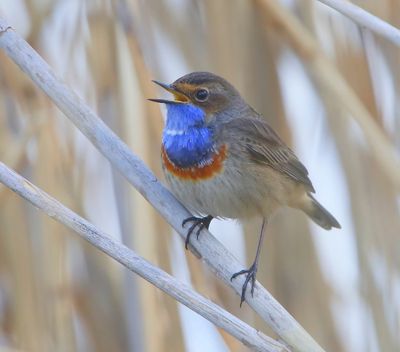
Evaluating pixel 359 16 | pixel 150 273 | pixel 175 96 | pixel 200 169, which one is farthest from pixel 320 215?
pixel 150 273

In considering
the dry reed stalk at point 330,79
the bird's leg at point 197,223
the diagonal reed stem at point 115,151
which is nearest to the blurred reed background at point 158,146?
the dry reed stalk at point 330,79

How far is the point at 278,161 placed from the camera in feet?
10.5

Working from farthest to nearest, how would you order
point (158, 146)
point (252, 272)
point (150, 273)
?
point (158, 146) → point (252, 272) → point (150, 273)

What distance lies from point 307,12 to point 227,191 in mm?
700

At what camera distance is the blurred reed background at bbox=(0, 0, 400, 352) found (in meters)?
2.94

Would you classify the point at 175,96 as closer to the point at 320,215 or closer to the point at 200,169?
the point at 200,169

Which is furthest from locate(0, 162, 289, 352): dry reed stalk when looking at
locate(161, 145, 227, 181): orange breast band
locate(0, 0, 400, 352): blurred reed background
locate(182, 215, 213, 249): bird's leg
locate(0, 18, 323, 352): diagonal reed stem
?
locate(161, 145, 227, 181): orange breast band

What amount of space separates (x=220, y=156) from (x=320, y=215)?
61 centimetres

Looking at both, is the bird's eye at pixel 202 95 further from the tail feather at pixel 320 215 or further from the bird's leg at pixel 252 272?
the tail feather at pixel 320 215

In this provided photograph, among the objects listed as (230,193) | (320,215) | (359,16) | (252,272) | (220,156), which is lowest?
(320,215)

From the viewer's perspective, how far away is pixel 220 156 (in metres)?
2.97

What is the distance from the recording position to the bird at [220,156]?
292cm

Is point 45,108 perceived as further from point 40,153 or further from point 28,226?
point 28,226

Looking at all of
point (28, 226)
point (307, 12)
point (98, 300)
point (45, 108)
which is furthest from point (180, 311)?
point (307, 12)
